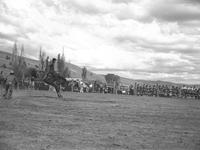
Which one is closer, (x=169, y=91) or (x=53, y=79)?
(x=53, y=79)

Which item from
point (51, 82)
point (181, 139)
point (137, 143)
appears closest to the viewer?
point (137, 143)

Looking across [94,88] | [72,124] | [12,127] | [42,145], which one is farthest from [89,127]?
[94,88]

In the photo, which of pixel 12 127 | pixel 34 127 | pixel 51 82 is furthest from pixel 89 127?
pixel 51 82

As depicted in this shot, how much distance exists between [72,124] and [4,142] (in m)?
3.36

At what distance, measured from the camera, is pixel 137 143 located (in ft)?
23.7

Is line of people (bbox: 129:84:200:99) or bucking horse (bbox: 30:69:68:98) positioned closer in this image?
bucking horse (bbox: 30:69:68:98)

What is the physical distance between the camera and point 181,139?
8.02 m

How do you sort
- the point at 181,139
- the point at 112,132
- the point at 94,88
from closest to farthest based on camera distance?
the point at 181,139, the point at 112,132, the point at 94,88

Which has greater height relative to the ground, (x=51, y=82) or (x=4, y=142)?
(x=51, y=82)

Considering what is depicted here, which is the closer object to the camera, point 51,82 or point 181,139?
point 181,139

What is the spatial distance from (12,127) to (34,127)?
0.59m

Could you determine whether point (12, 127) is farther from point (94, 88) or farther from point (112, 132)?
point (94, 88)

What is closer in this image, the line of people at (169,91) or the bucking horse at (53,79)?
the bucking horse at (53,79)

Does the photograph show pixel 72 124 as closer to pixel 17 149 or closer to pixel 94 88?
pixel 17 149
